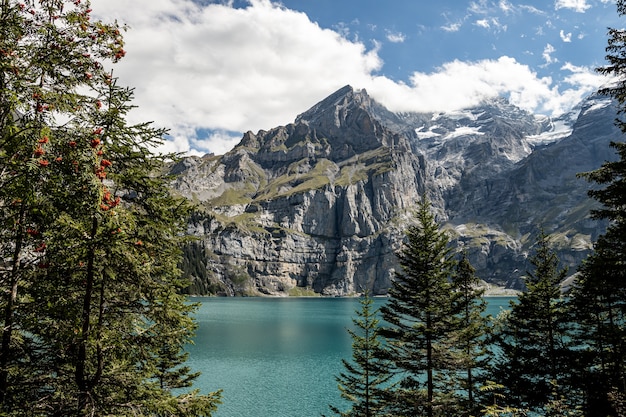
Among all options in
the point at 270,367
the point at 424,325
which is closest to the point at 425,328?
the point at 424,325

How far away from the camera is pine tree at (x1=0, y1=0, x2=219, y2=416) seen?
8523mm

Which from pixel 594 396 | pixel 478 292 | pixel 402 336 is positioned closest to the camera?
pixel 594 396

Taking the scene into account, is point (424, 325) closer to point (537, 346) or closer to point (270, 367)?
point (537, 346)

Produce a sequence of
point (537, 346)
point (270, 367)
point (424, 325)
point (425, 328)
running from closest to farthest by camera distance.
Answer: point (425, 328) < point (424, 325) < point (537, 346) < point (270, 367)

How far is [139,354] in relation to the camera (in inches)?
417

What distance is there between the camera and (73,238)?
28.6 ft

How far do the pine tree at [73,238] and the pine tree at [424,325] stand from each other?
15.3 meters

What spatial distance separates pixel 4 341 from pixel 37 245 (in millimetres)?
2213

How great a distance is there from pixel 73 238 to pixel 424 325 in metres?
19.2

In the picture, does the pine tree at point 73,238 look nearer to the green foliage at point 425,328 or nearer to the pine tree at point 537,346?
the green foliage at point 425,328

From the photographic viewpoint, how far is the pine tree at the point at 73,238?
852cm

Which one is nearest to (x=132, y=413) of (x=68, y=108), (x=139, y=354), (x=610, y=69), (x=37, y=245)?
(x=139, y=354)

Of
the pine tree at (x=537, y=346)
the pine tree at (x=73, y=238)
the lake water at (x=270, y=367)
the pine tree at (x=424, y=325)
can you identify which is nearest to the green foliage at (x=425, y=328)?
the pine tree at (x=424, y=325)

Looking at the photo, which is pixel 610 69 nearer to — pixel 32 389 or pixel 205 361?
pixel 32 389
